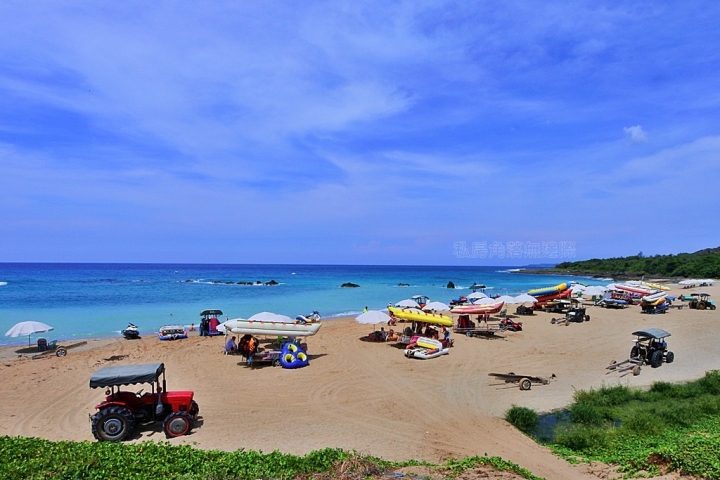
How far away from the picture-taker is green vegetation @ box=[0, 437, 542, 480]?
6035 millimetres

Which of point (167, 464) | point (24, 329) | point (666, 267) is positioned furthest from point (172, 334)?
point (666, 267)

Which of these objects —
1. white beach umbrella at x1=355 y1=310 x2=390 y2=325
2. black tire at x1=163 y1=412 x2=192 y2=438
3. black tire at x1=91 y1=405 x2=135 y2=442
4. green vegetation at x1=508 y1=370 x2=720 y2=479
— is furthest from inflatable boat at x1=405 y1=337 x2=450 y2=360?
black tire at x1=91 y1=405 x2=135 y2=442

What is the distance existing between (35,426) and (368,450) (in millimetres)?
7995

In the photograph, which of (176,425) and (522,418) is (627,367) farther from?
(176,425)

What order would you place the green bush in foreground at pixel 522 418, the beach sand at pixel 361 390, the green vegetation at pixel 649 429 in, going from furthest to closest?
the green bush in foreground at pixel 522 418, the beach sand at pixel 361 390, the green vegetation at pixel 649 429

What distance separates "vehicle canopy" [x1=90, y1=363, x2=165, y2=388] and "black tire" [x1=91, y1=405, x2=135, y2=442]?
0.57 metres

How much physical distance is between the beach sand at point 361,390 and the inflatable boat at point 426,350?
446 mm

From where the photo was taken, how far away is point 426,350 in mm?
18078

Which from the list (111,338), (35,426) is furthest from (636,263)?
(35,426)

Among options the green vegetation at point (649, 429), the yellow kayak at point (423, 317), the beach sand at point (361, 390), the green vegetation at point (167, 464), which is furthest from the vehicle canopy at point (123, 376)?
the yellow kayak at point (423, 317)

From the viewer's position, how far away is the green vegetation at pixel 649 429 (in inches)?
285

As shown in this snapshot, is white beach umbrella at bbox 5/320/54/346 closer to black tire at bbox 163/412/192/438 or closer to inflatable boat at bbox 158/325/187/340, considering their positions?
inflatable boat at bbox 158/325/187/340

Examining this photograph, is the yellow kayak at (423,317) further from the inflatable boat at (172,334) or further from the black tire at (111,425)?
the black tire at (111,425)

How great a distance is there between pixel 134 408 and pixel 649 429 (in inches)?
438
